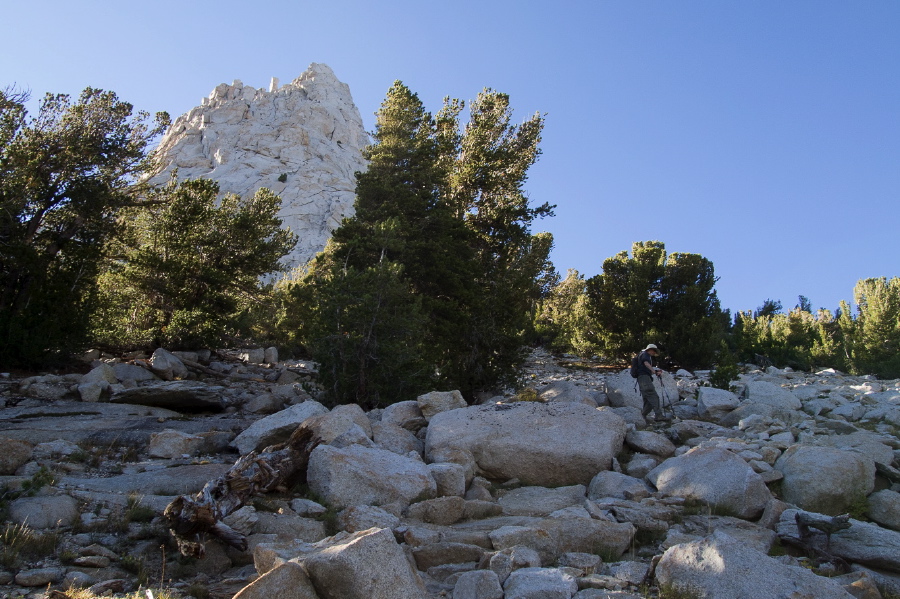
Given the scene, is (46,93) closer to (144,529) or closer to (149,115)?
(149,115)

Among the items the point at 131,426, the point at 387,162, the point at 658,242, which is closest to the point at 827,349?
the point at 658,242

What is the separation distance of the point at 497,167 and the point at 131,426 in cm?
1517

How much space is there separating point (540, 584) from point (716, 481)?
166 inches

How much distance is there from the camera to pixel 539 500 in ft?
27.8

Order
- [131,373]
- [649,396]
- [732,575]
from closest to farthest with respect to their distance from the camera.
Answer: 1. [732,575]
2. [649,396]
3. [131,373]

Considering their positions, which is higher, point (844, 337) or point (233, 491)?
point (844, 337)

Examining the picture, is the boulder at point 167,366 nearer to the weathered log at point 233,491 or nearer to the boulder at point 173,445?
the boulder at point 173,445

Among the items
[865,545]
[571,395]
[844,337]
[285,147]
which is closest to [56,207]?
[571,395]

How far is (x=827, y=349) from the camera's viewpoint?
31125mm

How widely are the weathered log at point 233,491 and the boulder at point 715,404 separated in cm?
864

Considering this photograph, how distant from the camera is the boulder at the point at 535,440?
9.54 meters

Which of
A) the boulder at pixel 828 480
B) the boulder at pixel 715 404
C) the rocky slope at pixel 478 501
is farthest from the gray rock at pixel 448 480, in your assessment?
the boulder at pixel 715 404

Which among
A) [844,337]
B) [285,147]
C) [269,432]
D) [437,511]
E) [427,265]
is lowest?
[437,511]

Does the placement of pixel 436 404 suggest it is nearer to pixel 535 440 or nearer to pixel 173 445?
pixel 535 440
